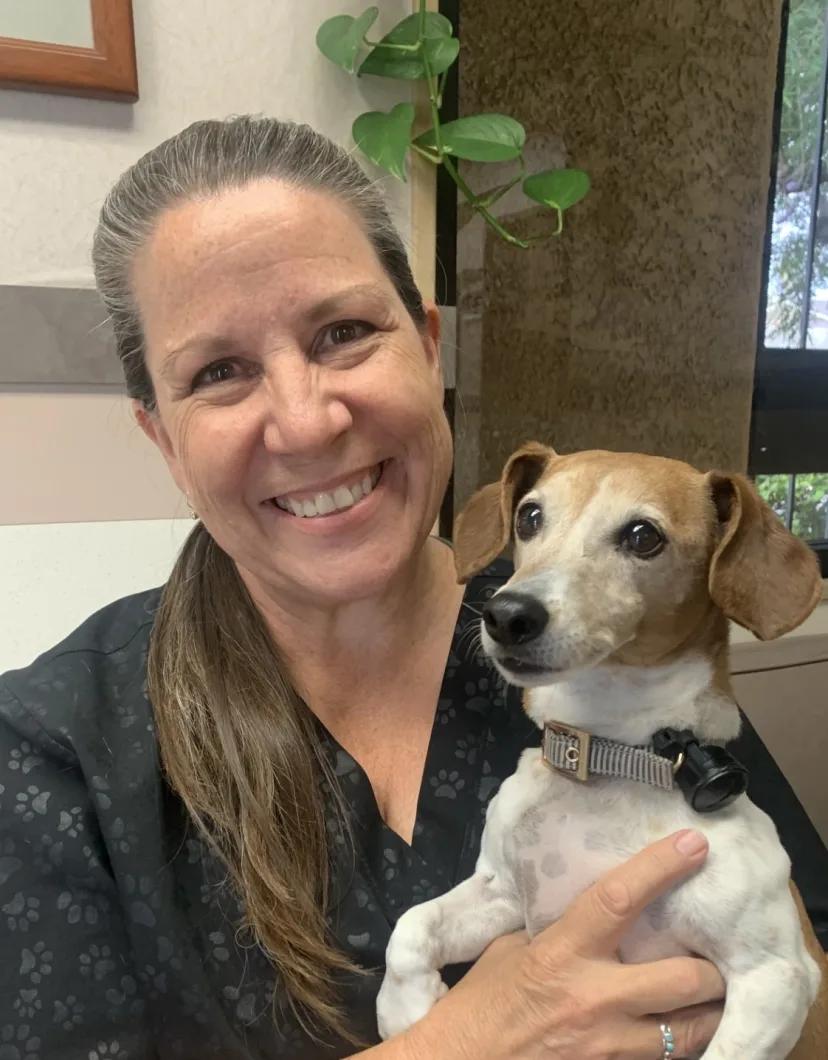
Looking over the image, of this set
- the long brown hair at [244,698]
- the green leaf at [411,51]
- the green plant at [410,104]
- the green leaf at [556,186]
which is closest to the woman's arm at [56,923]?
the long brown hair at [244,698]

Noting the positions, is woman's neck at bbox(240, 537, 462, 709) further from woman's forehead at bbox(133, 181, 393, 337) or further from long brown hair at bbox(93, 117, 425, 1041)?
woman's forehead at bbox(133, 181, 393, 337)

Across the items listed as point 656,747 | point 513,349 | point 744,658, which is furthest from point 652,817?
point 513,349

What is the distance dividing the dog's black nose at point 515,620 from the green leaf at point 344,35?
43.2 inches

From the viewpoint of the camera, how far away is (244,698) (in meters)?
1.05

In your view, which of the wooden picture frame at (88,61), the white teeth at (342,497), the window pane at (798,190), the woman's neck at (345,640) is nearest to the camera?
the white teeth at (342,497)

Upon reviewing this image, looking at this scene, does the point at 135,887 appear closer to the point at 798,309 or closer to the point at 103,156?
the point at 103,156

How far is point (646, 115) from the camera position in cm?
221

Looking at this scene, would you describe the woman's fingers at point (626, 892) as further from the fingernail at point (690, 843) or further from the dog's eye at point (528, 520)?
the dog's eye at point (528, 520)

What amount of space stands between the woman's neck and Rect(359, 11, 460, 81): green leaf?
0.95 metres

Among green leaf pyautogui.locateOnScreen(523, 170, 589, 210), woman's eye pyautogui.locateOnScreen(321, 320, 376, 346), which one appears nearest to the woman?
woman's eye pyautogui.locateOnScreen(321, 320, 376, 346)

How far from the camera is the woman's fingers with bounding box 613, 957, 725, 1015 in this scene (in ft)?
2.69

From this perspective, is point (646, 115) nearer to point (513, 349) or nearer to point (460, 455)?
point (513, 349)

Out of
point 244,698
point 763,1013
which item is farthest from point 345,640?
point 763,1013

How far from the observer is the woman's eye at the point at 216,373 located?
3.25 feet
